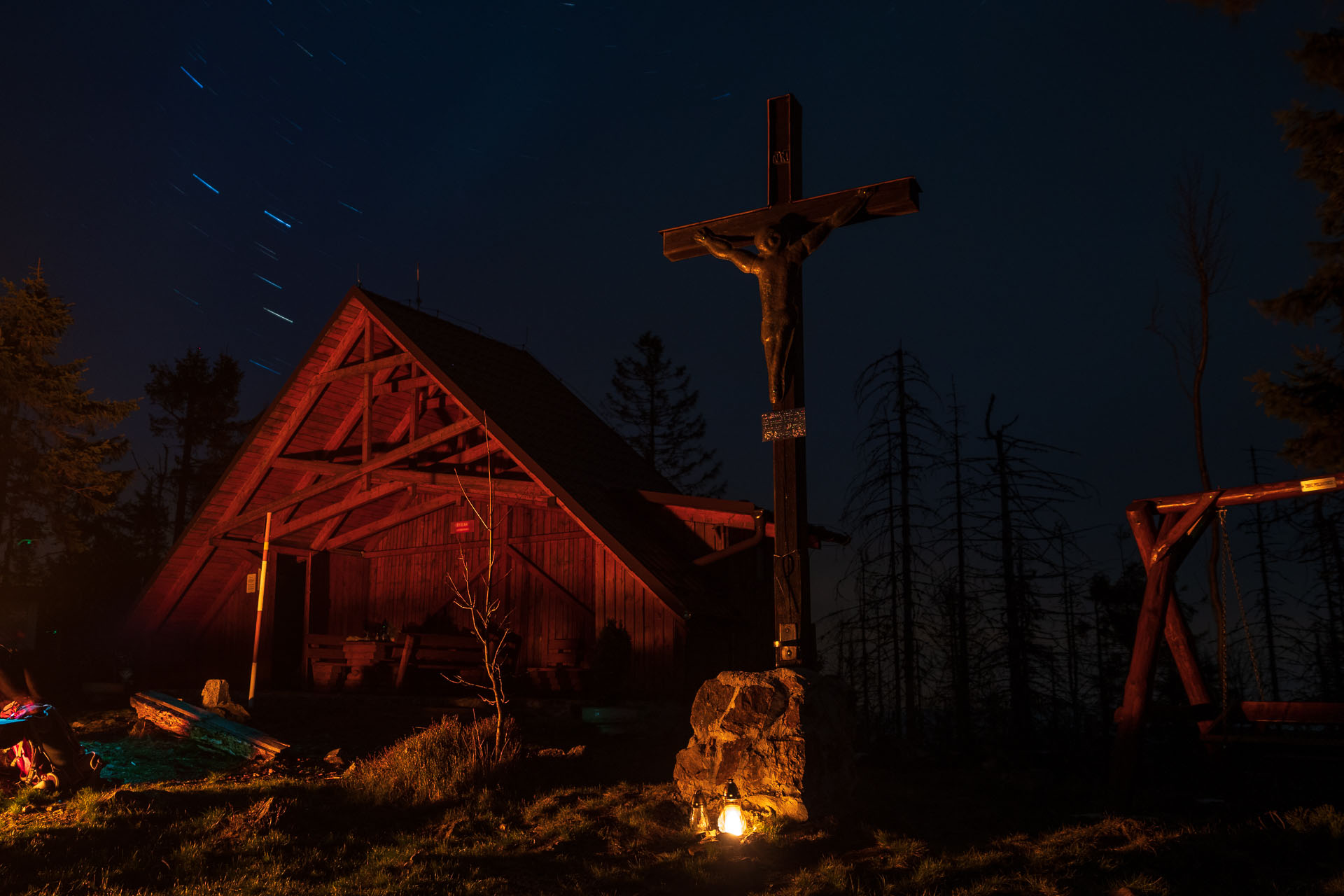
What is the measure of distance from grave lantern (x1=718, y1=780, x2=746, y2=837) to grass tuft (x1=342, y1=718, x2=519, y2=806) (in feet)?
9.26

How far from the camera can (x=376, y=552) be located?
63.9 feet

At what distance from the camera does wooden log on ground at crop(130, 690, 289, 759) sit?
11.7 metres

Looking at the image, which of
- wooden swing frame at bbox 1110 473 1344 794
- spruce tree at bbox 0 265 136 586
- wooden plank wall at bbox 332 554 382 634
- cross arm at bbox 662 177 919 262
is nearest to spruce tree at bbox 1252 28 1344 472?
wooden swing frame at bbox 1110 473 1344 794

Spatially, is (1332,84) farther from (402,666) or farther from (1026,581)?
(402,666)

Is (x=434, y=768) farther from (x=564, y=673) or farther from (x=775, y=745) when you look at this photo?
(x=564, y=673)

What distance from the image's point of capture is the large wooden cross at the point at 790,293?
792 cm

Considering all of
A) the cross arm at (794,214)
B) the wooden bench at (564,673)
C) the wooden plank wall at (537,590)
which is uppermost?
the cross arm at (794,214)

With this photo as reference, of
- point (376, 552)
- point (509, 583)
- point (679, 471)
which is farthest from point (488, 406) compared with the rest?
point (679, 471)

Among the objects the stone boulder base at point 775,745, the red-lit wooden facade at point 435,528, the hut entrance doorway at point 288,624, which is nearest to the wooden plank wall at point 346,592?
the red-lit wooden facade at point 435,528

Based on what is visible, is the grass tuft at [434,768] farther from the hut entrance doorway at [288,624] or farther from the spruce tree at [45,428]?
the spruce tree at [45,428]

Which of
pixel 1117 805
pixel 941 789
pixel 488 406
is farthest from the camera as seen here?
pixel 488 406

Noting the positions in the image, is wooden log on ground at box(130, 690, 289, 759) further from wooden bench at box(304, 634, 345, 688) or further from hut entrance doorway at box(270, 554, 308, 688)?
hut entrance doorway at box(270, 554, 308, 688)

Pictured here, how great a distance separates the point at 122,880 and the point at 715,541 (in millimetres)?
9595

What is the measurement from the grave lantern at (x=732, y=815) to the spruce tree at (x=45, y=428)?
27.2 meters
